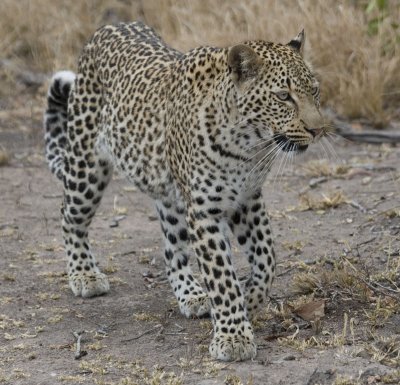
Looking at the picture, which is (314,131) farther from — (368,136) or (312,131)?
(368,136)

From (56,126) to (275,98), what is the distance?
9.63ft

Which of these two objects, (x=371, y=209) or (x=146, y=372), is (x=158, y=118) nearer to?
(x=146, y=372)

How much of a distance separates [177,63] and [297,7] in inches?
206

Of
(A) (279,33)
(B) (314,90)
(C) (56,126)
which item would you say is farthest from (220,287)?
(A) (279,33)

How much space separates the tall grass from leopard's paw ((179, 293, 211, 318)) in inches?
159

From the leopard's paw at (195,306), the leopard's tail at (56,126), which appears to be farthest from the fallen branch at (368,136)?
the leopard's paw at (195,306)

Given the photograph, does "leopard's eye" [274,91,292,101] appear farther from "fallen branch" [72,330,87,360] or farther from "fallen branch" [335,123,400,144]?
"fallen branch" [335,123,400,144]

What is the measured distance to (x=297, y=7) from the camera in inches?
449

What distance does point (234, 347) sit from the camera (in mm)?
5648

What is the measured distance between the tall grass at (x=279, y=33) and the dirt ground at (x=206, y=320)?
0.77m

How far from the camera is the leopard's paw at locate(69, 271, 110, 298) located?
7.11m

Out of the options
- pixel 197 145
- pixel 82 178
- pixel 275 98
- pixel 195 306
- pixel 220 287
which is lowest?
pixel 195 306

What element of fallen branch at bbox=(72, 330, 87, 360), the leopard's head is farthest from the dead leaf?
fallen branch at bbox=(72, 330, 87, 360)

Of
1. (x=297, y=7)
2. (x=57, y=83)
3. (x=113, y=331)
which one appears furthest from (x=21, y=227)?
(x=297, y=7)
